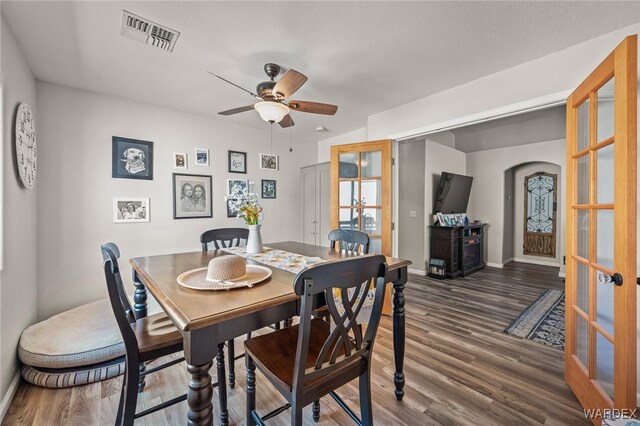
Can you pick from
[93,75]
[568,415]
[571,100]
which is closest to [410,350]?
[568,415]

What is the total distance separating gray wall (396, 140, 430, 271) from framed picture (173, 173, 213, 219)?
11.0ft

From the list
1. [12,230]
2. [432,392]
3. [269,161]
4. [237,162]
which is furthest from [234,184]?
[432,392]

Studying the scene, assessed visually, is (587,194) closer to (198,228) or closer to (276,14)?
(276,14)

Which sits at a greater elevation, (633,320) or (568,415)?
(633,320)

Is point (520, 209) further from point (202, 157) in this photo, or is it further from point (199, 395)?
point (199, 395)

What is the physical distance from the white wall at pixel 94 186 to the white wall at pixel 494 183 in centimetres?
547

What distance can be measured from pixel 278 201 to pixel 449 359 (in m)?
3.32

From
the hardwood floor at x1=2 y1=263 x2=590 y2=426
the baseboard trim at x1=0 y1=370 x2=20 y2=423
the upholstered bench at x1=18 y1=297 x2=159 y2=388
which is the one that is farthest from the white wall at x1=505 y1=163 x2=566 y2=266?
the baseboard trim at x1=0 y1=370 x2=20 y2=423

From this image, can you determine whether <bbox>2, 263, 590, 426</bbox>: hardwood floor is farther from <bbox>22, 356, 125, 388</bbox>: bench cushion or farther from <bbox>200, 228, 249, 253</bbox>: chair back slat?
<bbox>200, 228, 249, 253</bbox>: chair back slat

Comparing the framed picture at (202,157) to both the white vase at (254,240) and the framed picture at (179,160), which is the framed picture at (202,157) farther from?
the white vase at (254,240)

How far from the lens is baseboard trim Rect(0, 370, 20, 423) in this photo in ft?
5.47

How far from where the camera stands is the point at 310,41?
81.0 inches

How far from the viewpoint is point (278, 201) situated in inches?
184

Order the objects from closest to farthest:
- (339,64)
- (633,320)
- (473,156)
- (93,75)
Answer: (633,320) → (339,64) → (93,75) → (473,156)
